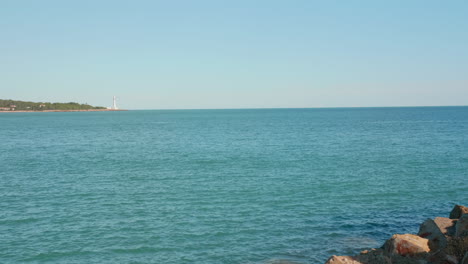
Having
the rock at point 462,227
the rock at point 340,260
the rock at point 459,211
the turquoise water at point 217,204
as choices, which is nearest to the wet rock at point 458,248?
the rock at point 462,227

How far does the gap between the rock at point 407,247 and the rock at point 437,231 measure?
37.3 inches

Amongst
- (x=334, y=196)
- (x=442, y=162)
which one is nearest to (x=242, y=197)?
(x=334, y=196)

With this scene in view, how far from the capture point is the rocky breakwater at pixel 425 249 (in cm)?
1961

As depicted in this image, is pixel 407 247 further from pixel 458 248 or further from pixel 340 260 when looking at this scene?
pixel 340 260

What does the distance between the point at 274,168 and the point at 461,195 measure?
73.5ft

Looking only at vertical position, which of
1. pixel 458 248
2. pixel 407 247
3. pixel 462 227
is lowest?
pixel 407 247

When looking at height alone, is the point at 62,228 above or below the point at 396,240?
below

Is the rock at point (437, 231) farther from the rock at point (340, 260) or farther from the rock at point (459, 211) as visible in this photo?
the rock at point (340, 260)

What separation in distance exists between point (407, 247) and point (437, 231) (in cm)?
360

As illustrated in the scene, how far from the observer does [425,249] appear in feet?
69.6

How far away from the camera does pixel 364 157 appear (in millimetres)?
63750

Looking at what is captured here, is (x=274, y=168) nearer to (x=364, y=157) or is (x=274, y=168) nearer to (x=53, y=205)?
(x=364, y=157)

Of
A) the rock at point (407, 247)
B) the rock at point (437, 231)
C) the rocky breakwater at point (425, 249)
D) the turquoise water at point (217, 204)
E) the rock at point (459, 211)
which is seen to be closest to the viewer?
the rocky breakwater at point (425, 249)

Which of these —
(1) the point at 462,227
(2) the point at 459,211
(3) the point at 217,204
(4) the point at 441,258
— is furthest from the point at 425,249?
(3) the point at 217,204
